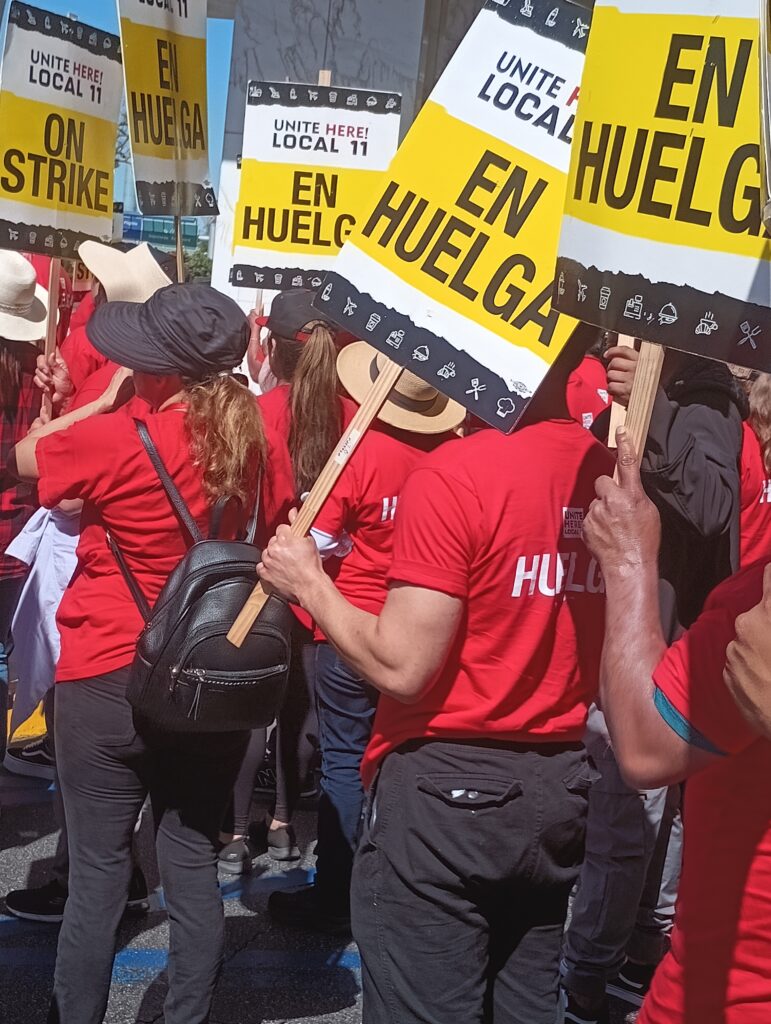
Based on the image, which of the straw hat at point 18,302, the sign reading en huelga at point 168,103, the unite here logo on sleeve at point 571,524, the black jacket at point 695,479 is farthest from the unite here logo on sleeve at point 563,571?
the sign reading en huelga at point 168,103

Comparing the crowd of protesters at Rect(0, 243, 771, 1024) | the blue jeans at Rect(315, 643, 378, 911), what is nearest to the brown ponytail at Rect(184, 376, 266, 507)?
the crowd of protesters at Rect(0, 243, 771, 1024)

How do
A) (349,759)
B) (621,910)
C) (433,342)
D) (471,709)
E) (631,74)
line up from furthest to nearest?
(349,759)
(621,910)
(433,342)
(471,709)
(631,74)

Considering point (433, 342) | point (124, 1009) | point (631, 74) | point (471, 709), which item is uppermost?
point (631, 74)

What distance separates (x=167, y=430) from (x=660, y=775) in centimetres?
173

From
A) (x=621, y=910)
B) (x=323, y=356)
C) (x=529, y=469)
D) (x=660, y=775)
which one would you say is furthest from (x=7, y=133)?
(x=660, y=775)

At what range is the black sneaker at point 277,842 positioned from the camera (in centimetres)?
489

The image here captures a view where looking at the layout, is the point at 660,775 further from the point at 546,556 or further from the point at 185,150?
the point at 185,150

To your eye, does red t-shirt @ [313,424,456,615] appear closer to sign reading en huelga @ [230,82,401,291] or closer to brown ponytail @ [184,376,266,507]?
brown ponytail @ [184,376,266,507]

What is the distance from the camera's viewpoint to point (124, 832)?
3.13 metres

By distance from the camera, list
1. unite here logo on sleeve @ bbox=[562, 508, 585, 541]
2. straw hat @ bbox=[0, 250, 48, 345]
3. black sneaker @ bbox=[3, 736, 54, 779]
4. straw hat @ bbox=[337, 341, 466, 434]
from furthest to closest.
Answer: black sneaker @ bbox=[3, 736, 54, 779] < straw hat @ bbox=[0, 250, 48, 345] < straw hat @ bbox=[337, 341, 466, 434] < unite here logo on sleeve @ bbox=[562, 508, 585, 541]

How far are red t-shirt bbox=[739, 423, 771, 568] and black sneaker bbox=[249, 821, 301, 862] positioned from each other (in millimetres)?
2317

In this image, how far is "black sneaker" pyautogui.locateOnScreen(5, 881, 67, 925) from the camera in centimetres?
413

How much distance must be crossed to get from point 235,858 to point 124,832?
1675 mm

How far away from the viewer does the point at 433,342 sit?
2.77 meters
